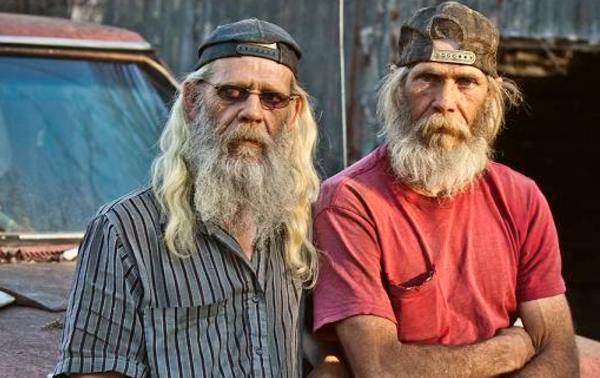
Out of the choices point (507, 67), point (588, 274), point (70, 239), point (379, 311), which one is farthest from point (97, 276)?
point (588, 274)

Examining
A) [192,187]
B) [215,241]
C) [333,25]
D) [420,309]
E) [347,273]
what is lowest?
[333,25]

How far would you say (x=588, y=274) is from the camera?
1152cm

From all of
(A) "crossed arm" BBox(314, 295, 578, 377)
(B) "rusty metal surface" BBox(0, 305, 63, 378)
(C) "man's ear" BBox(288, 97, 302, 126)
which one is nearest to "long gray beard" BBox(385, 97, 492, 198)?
(C) "man's ear" BBox(288, 97, 302, 126)

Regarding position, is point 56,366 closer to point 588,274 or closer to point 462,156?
point 462,156

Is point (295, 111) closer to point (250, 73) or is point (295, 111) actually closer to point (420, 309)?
point (250, 73)

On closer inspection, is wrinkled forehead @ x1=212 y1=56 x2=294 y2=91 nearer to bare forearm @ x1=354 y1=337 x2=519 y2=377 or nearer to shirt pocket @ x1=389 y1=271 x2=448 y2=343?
→ shirt pocket @ x1=389 y1=271 x2=448 y2=343

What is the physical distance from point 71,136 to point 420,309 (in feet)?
6.31

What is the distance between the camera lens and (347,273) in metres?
3.90

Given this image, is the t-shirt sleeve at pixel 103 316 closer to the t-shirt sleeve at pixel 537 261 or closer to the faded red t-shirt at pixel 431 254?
the faded red t-shirt at pixel 431 254

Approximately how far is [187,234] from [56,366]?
479 millimetres

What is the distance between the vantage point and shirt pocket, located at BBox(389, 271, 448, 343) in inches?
154

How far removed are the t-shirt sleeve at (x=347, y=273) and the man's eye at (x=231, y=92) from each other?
438 mm

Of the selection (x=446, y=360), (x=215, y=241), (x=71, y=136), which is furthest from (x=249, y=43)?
(x=71, y=136)

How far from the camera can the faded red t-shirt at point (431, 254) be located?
3.91 metres
